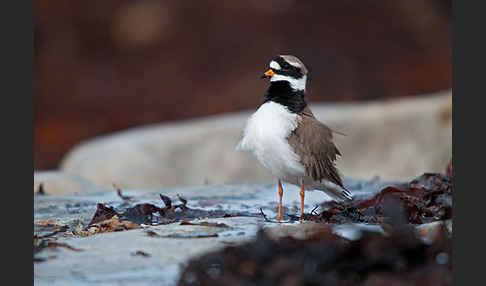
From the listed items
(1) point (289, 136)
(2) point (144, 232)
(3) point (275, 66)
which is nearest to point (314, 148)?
(1) point (289, 136)

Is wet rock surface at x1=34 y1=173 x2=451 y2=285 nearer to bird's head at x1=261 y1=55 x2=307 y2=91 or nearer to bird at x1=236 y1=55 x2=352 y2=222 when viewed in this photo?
bird at x1=236 y1=55 x2=352 y2=222

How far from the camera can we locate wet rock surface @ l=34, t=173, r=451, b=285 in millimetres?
2879

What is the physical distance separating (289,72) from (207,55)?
12.3m

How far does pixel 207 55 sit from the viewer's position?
54.3ft

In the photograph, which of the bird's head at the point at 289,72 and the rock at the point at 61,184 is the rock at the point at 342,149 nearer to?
the rock at the point at 61,184

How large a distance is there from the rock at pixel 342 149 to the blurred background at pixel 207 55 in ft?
20.4

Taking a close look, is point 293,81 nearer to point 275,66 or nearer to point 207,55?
point 275,66

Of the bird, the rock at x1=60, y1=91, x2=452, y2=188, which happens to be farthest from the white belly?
the rock at x1=60, y1=91, x2=452, y2=188

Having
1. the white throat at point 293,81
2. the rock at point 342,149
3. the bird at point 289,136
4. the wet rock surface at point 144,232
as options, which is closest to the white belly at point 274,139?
the bird at point 289,136

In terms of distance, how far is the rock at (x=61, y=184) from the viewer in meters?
5.92

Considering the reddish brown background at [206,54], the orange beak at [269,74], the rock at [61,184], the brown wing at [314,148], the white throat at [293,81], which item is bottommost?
the rock at [61,184]

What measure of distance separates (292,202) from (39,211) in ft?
5.47

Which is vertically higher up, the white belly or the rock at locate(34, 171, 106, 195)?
the white belly

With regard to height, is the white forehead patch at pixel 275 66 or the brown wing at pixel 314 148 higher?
the white forehead patch at pixel 275 66
